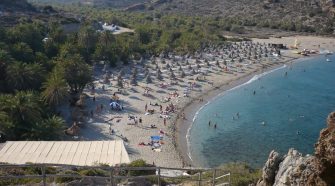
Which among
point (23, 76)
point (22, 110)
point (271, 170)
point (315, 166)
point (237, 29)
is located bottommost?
point (22, 110)

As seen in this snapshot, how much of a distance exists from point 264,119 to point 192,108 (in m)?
8.16

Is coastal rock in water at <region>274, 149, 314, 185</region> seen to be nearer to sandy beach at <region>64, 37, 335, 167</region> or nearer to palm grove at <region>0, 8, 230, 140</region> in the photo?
sandy beach at <region>64, 37, 335, 167</region>

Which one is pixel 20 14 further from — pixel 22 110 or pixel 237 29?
pixel 22 110

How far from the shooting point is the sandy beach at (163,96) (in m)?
36.5

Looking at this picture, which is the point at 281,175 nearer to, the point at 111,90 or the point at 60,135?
the point at 60,135

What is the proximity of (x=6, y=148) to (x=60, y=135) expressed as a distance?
11.5m

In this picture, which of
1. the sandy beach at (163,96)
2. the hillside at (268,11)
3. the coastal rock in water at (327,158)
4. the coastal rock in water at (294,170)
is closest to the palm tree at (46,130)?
the sandy beach at (163,96)

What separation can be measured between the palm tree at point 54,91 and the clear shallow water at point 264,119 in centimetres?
1312

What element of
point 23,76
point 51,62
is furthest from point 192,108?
point 23,76

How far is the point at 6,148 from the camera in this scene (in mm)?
21453

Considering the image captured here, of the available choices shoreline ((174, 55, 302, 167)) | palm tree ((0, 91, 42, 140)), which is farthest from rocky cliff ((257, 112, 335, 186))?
palm tree ((0, 91, 42, 140))

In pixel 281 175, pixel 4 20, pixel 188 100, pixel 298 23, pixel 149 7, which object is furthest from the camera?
pixel 149 7

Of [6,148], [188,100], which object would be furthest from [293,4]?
[6,148]

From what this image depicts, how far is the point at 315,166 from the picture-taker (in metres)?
8.26
